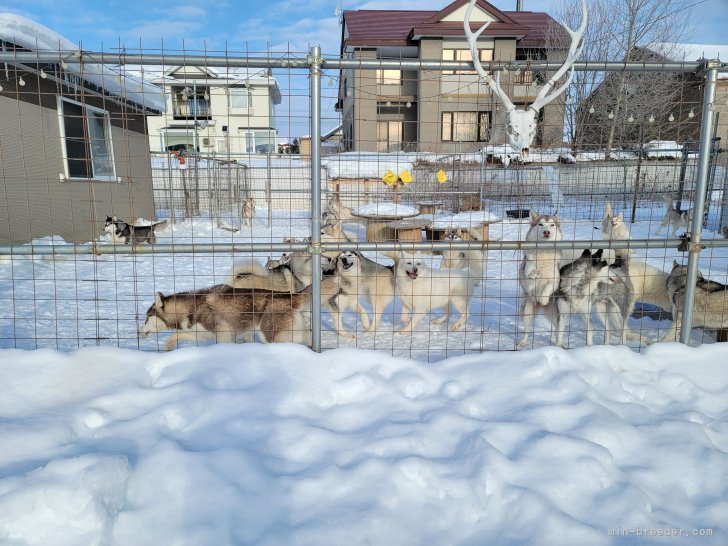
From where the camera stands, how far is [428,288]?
5871 mm

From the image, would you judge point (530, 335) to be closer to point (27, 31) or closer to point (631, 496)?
point (631, 496)

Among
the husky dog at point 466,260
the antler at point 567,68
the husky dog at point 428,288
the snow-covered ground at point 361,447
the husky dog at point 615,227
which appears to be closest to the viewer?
the snow-covered ground at point 361,447

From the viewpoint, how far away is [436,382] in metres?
3.40

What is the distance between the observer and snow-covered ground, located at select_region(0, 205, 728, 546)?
6.97 ft

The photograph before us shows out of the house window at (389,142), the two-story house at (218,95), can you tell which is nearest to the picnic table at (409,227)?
the house window at (389,142)

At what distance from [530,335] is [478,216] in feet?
17.5

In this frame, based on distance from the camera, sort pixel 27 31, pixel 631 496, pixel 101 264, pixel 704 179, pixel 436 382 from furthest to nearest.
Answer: pixel 101 264 → pixel 27 31 → pixel 704 179 → pixel 436 382 → pixel 631 496

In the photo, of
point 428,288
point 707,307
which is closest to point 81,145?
point 428,288

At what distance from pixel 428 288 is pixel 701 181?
2.90 metres

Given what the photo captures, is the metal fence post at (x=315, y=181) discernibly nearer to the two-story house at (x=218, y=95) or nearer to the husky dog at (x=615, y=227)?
the two-story house at (x=218, y=95)

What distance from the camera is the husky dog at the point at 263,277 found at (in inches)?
224

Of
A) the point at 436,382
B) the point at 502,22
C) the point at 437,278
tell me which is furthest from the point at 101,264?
the point at 502,22

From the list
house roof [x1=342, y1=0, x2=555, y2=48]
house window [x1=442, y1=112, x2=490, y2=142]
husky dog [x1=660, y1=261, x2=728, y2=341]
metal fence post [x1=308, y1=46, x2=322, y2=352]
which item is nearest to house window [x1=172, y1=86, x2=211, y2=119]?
metal fence post [x1=308, y1=46, x2=322, y2=352]

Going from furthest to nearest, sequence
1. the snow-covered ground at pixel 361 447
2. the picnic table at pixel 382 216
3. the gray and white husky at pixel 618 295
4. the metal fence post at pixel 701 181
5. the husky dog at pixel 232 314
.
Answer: the picnic table at pixel 382 216 < the gray and white husky at pixel 618 295 < the husky dog at pixel 232 314 < the metal fence post at pixel 701 181 < the snow-covered ground at pixel 361 447
